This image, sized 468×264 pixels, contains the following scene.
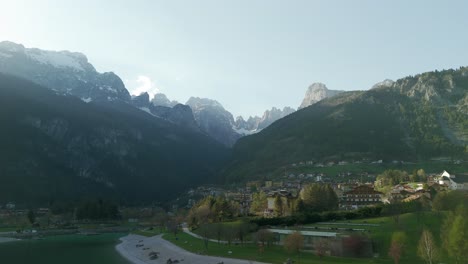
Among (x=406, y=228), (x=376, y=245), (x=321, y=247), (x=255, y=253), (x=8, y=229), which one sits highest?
(x=406, y=228)

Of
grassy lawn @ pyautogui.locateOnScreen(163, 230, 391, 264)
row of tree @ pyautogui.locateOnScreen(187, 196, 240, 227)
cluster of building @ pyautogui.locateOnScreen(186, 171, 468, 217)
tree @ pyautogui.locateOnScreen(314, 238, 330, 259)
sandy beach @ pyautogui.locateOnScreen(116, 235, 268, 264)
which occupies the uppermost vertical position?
cluster of building @ pyautogui.locateOnScreen(186, 171, 468, 217)

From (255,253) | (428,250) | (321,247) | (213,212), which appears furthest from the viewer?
(213,212)

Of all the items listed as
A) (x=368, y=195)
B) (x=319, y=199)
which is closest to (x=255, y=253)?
(x=319, y=199)

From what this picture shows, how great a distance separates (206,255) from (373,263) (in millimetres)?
33525

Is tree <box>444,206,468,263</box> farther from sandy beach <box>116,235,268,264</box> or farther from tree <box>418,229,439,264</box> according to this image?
sandy beach <box>116,235,268,264</box>

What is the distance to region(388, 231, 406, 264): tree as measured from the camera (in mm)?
59938

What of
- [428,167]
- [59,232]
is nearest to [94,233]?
[59,232]

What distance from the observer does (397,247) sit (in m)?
60.5

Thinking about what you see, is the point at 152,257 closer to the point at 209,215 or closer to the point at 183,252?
the point at 183,252

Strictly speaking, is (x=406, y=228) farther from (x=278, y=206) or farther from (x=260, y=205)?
(x=260, y=205)

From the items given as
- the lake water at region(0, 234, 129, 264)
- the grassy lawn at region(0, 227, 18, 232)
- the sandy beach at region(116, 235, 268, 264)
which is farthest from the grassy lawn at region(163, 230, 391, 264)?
the grassy lawn at region(0, 227, 18, 232)

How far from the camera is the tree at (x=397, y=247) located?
197 ft

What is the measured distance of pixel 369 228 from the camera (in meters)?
81.9

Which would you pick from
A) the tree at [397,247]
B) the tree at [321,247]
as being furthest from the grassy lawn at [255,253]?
the tree at [397,247]
